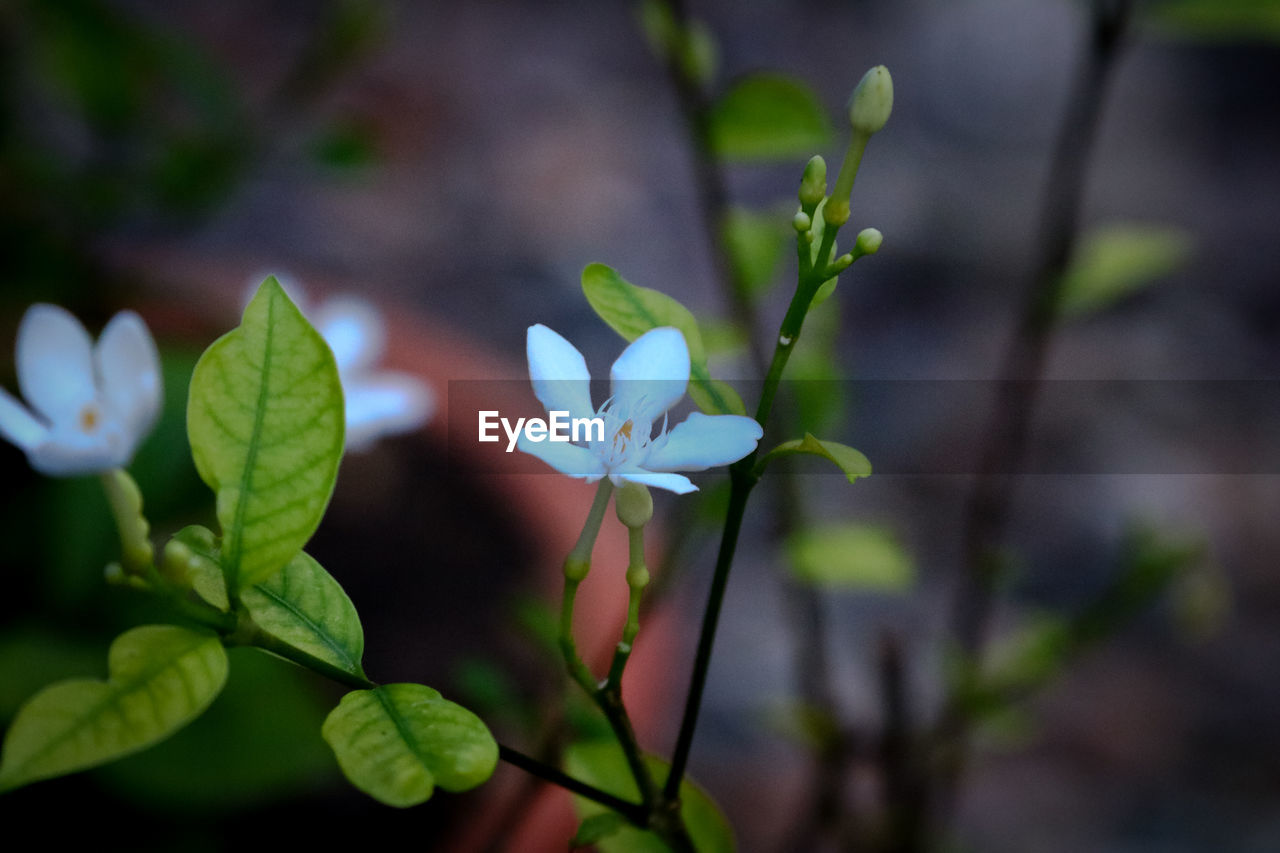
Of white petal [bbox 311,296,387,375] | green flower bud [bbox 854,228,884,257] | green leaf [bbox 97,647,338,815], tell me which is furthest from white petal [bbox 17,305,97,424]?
green leaf [bbox 97,647,338,815]

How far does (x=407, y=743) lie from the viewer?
26 cm

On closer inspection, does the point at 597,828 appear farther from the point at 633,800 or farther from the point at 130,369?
the point at 130,369

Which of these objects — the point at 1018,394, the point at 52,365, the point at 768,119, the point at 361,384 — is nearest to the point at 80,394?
the point at 52,365

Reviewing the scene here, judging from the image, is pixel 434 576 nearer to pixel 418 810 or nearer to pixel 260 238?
pixel 418 810

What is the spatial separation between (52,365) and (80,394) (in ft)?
0.04

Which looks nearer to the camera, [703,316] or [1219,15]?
[1219,15]

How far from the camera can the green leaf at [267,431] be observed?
0.26 m

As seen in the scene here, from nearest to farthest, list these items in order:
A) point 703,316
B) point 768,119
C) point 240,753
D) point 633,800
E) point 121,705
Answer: point 121,705, point 633,800, point 768,119, point 240,753, point 703,316

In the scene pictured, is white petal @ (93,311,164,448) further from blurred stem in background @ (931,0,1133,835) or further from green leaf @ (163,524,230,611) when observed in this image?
blurred stem in background @ (931,0,1133,835)

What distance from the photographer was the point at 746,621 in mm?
1238

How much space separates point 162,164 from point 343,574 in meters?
0.46

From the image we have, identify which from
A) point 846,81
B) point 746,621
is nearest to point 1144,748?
point 746,621

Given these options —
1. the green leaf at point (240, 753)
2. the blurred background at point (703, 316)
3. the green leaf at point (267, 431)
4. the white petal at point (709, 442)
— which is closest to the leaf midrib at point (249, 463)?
the green leaf at point (267, 431)

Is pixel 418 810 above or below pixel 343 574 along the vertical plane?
below
